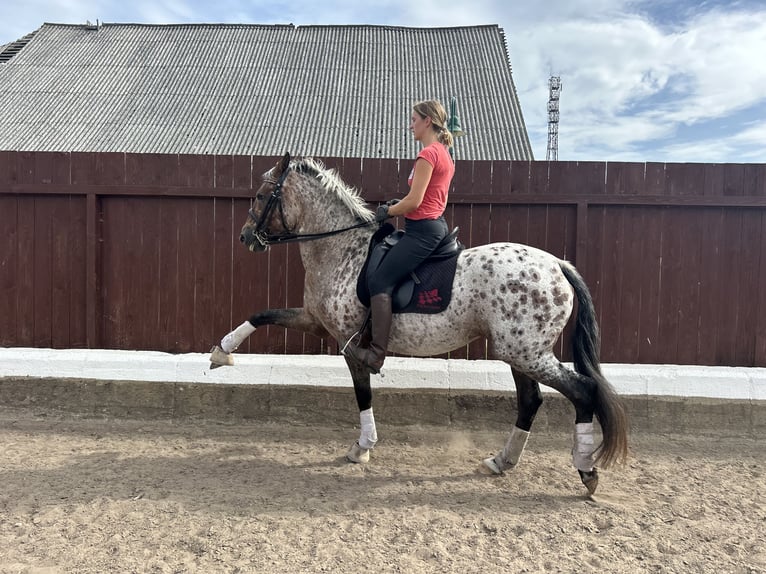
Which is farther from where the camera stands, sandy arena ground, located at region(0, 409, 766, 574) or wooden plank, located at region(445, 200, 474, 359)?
wooden plank, located at region(445, 200, 474, 359)

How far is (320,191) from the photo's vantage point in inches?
161

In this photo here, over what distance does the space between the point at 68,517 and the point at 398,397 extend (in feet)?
8.84

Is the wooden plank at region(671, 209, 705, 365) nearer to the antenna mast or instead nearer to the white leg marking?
the white leg marking

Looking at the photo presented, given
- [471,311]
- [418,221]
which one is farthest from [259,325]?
[471,311]

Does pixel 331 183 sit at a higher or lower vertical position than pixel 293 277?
higher

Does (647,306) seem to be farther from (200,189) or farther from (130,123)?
(130,123)

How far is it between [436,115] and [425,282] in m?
1.16

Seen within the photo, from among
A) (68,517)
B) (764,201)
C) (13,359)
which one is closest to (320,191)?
(68,517)

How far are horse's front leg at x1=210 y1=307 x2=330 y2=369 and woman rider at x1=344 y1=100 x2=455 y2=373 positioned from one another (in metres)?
0.66

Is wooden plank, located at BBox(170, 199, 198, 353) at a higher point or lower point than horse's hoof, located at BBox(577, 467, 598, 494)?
higher

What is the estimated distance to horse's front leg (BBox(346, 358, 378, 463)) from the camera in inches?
157

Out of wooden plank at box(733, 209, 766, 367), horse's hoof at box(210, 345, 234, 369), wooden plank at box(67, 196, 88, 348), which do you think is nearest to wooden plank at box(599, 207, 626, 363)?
wooden plank at box(733, 209, 766, 367)

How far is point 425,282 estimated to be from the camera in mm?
3666

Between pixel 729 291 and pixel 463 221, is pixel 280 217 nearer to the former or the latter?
pixel 463 221
